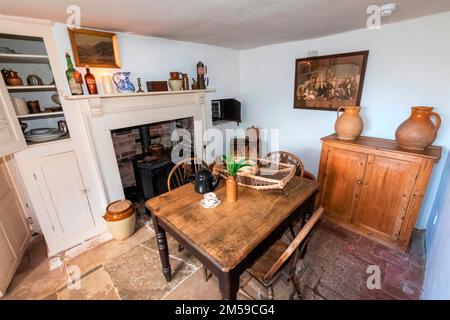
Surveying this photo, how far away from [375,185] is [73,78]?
9.97 feet

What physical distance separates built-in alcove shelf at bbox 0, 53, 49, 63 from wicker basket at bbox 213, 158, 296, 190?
1.81m

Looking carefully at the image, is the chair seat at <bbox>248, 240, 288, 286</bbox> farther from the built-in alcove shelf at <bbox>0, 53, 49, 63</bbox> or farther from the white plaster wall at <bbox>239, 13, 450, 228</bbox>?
the built-in alcove shelf at <bbox>0, 53, 49, 63</bbox>

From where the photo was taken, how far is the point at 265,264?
Result: 4.61 ft

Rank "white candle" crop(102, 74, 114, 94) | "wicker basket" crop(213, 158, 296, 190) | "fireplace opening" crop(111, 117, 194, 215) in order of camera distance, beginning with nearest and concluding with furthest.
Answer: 1. "wicker basket" crop(213, 158, 296, 190)
2. "white candle" crop(102, 74, 114, 94)
3. "fireplace opening" crop(111, 117, 194, 215)

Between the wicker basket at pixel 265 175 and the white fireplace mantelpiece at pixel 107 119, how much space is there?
3.71 feet

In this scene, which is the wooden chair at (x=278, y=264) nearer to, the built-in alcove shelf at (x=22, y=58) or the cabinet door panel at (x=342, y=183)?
the cabinet door panel at (x=342, y=183)

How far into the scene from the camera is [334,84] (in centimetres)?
250

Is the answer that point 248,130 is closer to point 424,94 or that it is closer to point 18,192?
point 424,94

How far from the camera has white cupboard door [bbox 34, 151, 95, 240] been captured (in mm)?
1889

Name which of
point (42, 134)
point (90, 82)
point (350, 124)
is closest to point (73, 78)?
point (90, 82)

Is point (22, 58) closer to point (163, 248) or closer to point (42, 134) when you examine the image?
point (42, 134)

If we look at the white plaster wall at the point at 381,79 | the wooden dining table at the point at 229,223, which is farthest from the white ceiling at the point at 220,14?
the wooden dining table at the point at 229,223

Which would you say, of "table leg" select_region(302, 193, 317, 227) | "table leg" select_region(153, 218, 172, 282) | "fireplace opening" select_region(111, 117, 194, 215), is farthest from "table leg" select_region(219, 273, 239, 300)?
"fireplace opening" select_region(111, 117, 194, 215)
